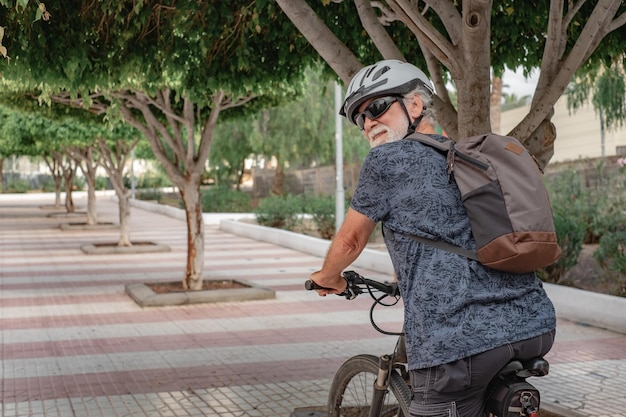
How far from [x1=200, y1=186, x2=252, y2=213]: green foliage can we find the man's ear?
3120cm

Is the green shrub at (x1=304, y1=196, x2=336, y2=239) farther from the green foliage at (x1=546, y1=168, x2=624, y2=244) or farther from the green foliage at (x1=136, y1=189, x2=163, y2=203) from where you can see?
the green foliage at (x1=136, y1=189, x2=163, y2=203)

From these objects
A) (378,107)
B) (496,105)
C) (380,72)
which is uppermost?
(496,105)

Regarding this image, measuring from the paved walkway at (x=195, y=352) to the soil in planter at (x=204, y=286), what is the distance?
1.63 feet

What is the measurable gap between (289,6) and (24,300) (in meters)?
7.66

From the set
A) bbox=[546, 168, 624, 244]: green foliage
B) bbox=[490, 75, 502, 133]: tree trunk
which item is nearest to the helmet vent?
bbox=[546, 168, 624, 244]: green foliage

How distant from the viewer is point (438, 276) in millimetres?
2553

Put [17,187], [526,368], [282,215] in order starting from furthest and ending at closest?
[17,187] < [282,215] < [526,368]

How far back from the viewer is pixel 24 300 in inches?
453

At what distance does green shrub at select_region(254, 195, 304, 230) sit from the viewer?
2341 centimetres

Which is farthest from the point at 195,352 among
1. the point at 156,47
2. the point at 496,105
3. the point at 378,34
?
the point at 496,105

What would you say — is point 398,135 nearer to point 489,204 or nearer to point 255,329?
point 489,204

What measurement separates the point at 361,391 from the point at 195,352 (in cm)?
463

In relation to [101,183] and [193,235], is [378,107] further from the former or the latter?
[101,183]

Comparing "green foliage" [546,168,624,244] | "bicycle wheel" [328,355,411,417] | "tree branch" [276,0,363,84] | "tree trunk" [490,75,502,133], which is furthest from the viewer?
"tree trunk" [490,75,502,133]
